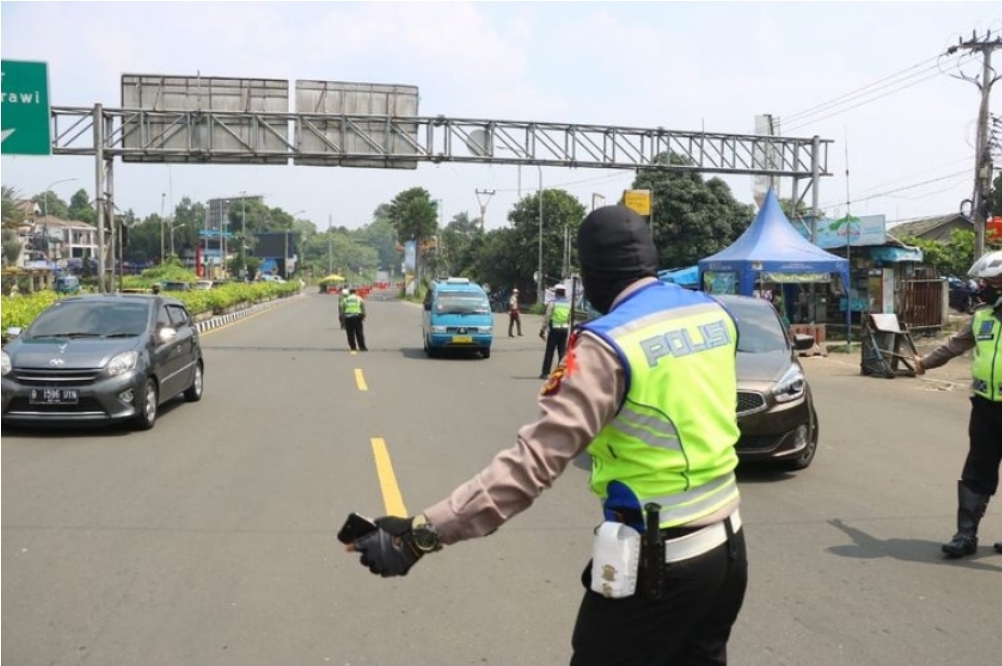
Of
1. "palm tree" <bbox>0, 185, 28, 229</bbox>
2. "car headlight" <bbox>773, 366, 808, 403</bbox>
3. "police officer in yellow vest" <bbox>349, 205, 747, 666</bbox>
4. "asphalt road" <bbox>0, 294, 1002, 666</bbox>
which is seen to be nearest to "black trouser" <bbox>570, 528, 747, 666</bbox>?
"police officer in yellow vest" <bbox>349, 205, 747, 666</bbox>

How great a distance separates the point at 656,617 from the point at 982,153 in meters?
25.1

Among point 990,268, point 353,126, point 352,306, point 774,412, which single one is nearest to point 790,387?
point 774,412

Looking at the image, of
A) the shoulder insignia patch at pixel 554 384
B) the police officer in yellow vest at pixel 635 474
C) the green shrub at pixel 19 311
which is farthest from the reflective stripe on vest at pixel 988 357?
the green shrub at pixel 19 311

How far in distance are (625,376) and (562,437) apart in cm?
22

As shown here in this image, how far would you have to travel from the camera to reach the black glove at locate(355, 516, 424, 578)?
2.23 meters

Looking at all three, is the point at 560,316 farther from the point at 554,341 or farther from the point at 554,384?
the point at 554,384

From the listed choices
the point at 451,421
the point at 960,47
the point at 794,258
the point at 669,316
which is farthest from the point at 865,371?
the point at 669,316

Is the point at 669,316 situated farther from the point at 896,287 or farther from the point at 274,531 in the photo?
the point at 896,287

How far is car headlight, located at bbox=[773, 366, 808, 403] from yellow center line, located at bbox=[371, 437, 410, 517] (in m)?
3.35

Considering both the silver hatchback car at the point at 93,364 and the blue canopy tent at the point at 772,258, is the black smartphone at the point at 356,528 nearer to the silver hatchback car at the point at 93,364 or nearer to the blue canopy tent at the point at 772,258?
the silver hatchback car at the point at 93,364

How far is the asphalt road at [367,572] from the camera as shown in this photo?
4.20m

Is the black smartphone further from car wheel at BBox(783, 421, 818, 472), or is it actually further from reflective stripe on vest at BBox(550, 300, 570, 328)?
reflective stripe on vest at BBox(550, 300, 570, 328)

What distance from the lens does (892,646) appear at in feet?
13.7

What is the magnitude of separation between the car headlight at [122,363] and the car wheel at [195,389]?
2389 millimetres
